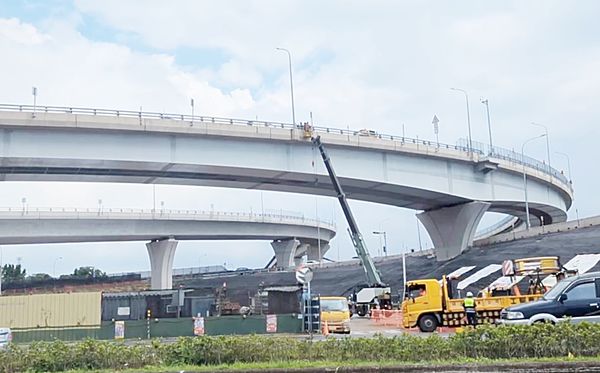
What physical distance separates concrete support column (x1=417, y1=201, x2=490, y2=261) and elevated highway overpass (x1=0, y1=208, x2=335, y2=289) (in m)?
29.9

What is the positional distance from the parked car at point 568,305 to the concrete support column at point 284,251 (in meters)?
72.1

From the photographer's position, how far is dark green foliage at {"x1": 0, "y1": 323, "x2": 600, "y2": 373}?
37.7 ft

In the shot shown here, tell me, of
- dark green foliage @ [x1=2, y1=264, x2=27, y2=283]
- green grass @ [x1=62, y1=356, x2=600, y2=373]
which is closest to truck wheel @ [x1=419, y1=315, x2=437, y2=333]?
green grass @ [x1=62, y1=356, x2=600, y2=373]

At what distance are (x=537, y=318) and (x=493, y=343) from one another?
21.1 feet

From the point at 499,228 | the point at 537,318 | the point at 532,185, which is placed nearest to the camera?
the point at 537,318

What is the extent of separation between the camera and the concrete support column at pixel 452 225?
1817 inches

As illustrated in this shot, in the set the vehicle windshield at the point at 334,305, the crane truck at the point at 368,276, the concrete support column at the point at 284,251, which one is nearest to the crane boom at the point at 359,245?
the crane truck at the point at 368,276

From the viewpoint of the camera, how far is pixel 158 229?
67.8 m

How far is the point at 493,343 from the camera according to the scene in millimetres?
11594

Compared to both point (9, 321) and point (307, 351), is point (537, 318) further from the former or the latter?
point (9, 321)

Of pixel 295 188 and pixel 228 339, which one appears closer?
pixel 228 339

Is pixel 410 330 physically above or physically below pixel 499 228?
below

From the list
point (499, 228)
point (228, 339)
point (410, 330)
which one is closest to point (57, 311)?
point (410, 330)

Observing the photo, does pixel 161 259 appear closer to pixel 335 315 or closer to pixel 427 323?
pixel 335 315
